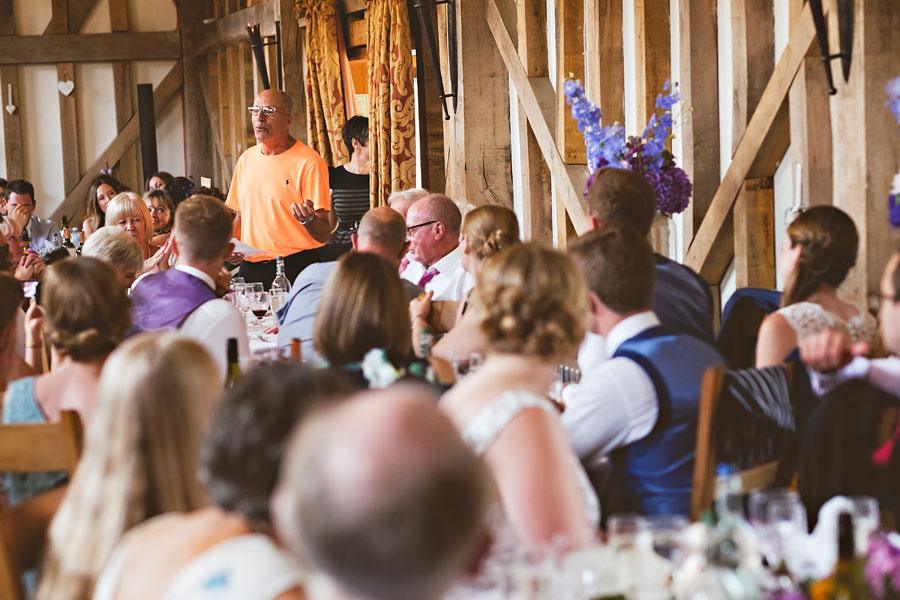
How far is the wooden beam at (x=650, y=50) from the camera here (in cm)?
503

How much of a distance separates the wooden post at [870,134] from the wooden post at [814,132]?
0.60 feet

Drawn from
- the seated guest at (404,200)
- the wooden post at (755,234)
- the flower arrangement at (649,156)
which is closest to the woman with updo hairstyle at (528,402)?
the flower arrangement at (649,156)

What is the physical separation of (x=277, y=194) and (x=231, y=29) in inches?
188

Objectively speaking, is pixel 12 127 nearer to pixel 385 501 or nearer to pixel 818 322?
pixel 818 322

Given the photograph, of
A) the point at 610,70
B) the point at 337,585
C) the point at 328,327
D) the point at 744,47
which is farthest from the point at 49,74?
the point at 337,585

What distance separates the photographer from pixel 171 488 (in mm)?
1680

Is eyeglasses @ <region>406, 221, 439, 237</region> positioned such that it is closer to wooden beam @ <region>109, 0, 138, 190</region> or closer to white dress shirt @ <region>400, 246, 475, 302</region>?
white dress shirt @ <region>400, 246, 475, 302</region>

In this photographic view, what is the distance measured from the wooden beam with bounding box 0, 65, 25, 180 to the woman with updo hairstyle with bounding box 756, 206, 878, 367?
35.7 ft

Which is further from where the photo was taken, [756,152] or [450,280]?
[450,280]

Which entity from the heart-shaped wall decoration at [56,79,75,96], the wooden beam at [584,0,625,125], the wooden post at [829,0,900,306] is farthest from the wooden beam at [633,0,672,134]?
the heart-shaped wall decoration at [56,79,75,96]

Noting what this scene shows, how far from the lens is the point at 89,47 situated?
40.5ft

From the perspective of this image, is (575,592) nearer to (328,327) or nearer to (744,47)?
(328,327)

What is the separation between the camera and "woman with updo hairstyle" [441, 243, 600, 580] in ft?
6.35

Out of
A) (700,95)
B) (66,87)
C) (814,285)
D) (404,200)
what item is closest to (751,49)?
(700,95)
